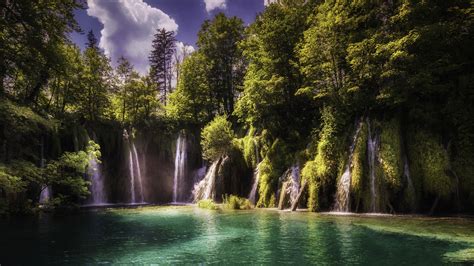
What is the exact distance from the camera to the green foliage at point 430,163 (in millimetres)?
20109

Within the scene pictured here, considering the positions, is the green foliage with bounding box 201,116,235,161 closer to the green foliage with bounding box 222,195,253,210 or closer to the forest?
the forest

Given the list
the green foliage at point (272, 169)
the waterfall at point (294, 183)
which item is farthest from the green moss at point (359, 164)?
the green foliage at point (272, 169)

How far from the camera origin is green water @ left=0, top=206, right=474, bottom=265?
1062cm

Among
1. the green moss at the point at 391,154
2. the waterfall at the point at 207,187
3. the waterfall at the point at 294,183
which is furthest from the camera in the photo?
the waterfall at the point at 207,187

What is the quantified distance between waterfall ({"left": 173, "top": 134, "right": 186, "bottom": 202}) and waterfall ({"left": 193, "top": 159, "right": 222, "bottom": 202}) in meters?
3.53

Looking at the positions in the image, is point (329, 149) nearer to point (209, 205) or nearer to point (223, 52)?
point (209, 205)

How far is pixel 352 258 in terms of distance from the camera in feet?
34.1

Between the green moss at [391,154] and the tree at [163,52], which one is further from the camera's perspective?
the tree at [163,52]

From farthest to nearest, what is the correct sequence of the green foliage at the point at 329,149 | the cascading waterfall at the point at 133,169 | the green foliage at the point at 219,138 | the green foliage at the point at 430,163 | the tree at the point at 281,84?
the cascading waterfall at the point at 133,169, the green foliage at the point at 219,138, the tree at the point at 281,84, the green foliage at the point at 329,149, the green foliage at the point at 430,163

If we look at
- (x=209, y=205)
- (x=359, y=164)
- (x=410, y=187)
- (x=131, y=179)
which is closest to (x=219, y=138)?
(x=209, y=205)

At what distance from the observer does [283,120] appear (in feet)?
105

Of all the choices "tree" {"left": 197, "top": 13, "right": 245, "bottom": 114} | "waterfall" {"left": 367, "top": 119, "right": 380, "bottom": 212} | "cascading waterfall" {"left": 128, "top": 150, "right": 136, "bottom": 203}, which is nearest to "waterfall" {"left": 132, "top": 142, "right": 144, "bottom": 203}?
"cascading waterfall" {"left": 128, "top": 150, "right": 136, "bottom": 203}

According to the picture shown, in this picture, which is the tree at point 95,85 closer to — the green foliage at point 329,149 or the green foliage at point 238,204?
the green foliage at point 238,204

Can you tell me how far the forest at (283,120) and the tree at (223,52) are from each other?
10.3 inches
